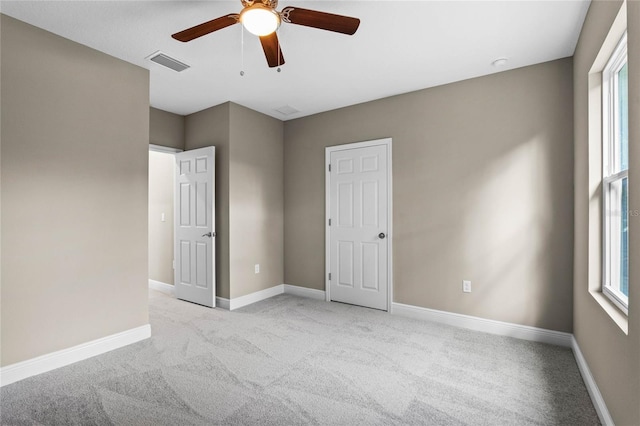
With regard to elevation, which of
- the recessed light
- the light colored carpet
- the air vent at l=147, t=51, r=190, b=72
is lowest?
the light colored carpet

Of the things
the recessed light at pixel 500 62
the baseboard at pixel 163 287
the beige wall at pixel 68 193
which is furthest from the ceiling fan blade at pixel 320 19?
the baseboard at pixel 163 287

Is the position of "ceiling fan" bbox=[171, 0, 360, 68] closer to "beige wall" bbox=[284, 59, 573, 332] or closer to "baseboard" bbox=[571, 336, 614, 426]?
Result: "beige wall" bbox=[284, 59, 573, 332]

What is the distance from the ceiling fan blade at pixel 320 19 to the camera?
67.5 inches

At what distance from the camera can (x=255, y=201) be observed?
434 cm

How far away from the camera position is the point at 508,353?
2713mm

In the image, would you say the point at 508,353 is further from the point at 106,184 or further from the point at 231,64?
the point at 106,184

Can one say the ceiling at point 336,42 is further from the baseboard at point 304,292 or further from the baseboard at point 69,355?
the baseboard at point 304,292

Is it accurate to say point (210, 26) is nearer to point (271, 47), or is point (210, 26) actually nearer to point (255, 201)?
point (271, 47)

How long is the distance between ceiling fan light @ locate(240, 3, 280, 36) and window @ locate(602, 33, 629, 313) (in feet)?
6.31

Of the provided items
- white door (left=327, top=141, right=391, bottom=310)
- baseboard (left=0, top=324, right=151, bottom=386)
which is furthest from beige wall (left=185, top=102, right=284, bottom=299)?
baseboard (left=0, top=324, right=151, bottom=386)

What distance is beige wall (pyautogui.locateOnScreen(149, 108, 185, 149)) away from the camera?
415 centimetres

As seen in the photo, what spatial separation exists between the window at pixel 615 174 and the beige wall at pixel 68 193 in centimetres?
365

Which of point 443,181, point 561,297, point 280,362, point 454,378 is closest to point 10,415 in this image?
point 280,362

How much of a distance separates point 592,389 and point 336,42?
3.04 m
